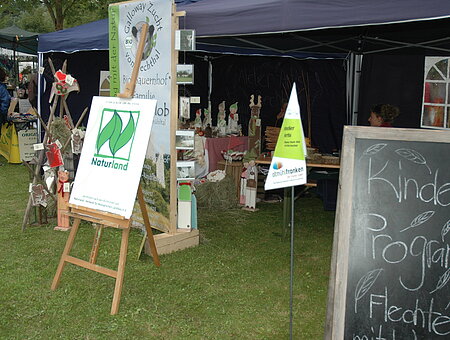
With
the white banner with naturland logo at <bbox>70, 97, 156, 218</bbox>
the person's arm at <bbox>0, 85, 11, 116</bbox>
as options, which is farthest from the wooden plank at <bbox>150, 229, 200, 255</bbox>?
the person's arm at <bbox>0, 85, 11, 116</bbox>

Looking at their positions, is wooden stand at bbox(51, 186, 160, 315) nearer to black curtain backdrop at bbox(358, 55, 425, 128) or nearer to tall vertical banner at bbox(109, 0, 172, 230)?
tall vertical banner at bbox(109, 0, 172, 230)

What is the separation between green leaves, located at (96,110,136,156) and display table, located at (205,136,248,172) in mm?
3229

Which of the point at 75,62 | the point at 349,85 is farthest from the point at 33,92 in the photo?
the point at 349,85

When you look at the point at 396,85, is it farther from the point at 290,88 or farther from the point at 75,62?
the point at 75,62

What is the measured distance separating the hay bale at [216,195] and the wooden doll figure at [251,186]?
0.67 feet

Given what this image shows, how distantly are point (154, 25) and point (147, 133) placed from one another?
4.79 ft

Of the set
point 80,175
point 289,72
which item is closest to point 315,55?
point 289,72

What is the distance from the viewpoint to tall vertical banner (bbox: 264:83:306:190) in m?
2.63

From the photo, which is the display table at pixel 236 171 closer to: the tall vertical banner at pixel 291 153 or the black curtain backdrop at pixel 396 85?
the black curtain backdrop at pixel 396 85

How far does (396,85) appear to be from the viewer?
22.4 feet

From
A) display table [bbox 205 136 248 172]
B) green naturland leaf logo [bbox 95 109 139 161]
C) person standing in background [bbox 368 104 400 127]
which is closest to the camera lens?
green naturland leaf logo [bbox 95 109 139 161]

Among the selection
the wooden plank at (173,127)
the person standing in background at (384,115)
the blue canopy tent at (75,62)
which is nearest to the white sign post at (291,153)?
the wooden plank at (173,127)

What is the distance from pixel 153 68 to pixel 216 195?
2.13 metres

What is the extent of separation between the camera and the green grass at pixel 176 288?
3184 mm
